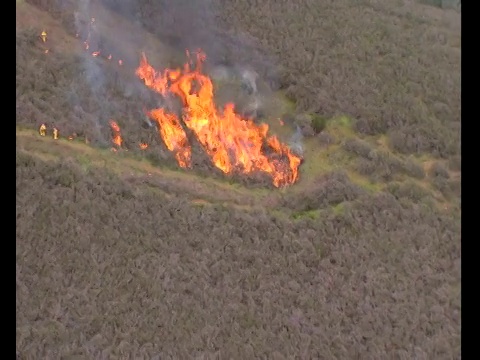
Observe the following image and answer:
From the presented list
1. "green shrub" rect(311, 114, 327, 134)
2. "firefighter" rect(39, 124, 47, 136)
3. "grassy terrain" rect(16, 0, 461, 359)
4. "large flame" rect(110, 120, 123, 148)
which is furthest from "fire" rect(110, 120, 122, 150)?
"green shrub" rect(311, 114, 327, 134)

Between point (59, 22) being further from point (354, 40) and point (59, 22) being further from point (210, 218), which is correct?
point (354, 40)

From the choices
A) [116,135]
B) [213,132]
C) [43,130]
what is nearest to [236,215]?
[213,132]

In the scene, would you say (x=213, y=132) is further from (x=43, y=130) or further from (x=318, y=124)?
(x=43, y=130)

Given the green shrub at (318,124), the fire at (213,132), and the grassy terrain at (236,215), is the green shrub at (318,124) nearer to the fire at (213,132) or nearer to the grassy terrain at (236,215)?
the grassy terrain at (236,215)

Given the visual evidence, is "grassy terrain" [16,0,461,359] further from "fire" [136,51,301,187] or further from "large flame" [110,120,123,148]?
"fire" [136,51,301,187]

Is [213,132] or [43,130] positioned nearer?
[43,130]
